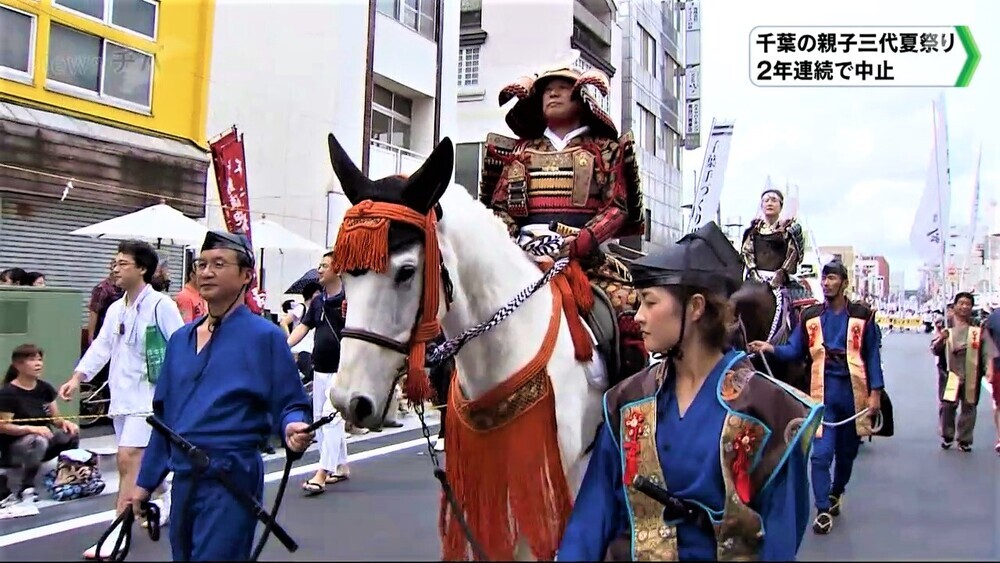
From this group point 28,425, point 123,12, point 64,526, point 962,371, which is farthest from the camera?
point 123,12

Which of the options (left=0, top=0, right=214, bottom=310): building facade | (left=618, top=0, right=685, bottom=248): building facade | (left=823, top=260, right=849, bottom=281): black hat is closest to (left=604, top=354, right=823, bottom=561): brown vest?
(left=823, top=260, right=849, bottom=281): black hat

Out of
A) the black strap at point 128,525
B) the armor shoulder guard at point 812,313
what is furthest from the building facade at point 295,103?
the black strap at point 128,525

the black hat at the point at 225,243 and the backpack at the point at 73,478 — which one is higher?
the black hat at the point at 225,243

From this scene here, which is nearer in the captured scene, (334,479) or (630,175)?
(630,175)

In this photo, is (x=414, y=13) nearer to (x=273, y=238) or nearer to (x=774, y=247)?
(x=273, y=238)

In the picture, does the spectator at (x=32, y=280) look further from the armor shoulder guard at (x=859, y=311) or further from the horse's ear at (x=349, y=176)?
the armor shoulder guard at (x=859, y=311)

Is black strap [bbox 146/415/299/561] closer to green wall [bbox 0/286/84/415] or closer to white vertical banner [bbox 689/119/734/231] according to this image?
green wall [bbox 0/286/84/415]

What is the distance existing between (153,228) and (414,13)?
379 inches

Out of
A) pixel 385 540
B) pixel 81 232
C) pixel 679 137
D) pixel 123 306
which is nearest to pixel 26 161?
pixel 81 232

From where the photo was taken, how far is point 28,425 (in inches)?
233

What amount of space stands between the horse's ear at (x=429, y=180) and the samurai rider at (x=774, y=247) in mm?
5097

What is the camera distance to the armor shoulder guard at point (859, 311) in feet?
20.3

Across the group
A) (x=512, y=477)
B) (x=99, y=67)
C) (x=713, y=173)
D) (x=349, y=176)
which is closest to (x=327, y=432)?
(x=512, y=477)

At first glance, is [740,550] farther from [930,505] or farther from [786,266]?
[786,266]
